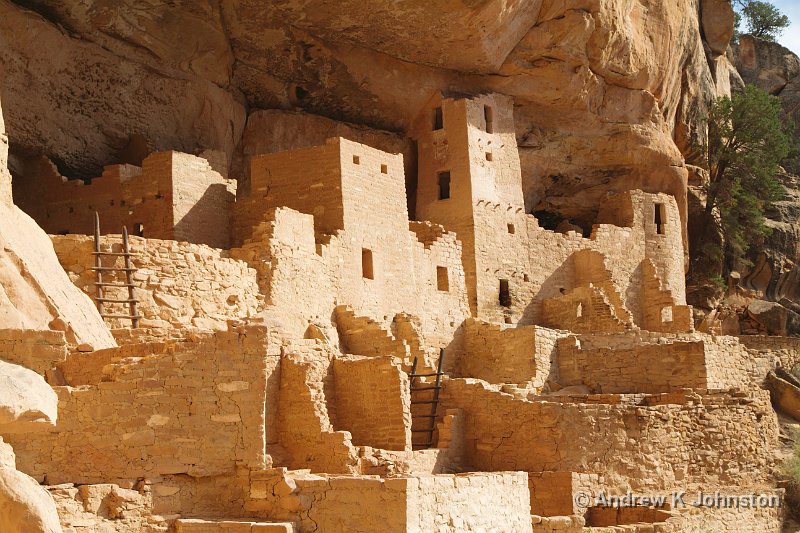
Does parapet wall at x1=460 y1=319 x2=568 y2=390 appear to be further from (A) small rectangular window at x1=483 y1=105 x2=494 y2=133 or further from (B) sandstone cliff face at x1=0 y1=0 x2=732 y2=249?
(B) sandstone cliff face at x1=0 y1=0 x2=732 y2=249

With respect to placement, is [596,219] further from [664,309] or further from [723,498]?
[723,498]

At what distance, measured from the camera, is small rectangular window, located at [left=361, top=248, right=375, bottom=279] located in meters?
24.4

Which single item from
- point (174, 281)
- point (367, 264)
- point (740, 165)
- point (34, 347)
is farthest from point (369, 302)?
point (740, 165)

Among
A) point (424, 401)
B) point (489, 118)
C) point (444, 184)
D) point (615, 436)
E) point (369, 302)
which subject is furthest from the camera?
point (489, 118)

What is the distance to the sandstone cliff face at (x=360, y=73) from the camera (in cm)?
2591

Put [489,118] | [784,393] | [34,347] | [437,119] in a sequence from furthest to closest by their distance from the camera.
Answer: [437,119]
[489,118]
[784,393]
[34,347]

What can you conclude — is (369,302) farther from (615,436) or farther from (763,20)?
(763,20)

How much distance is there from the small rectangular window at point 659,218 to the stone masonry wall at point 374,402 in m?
13.9

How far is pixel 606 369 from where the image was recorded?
82.4 ft

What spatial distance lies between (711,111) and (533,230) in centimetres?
857

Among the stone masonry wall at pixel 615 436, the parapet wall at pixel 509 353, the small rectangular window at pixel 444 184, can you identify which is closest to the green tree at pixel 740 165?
the small rectangular window at pixel 444 184

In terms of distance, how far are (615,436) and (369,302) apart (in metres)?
5.78

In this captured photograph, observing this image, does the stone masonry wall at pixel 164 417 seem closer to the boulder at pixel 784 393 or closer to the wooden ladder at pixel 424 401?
the wooden ladder at pixel 424 401

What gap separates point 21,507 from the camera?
7613 mm
